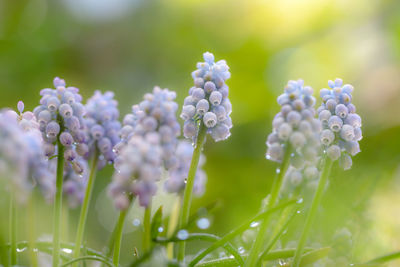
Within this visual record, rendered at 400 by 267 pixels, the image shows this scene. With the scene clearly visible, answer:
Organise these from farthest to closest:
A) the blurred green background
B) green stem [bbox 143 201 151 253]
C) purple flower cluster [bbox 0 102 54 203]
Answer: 1. the blurred green background
2. green stem [bbox 143 201 151 253]
3. purple flower cluster [bbox 0 102 54 203]

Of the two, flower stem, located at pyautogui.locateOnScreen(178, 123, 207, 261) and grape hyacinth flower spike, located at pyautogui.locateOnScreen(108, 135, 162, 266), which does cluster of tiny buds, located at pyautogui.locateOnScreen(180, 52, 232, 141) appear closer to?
flower stem, located at pyautogui.locateOnScreen(178, 123, 207, 261)

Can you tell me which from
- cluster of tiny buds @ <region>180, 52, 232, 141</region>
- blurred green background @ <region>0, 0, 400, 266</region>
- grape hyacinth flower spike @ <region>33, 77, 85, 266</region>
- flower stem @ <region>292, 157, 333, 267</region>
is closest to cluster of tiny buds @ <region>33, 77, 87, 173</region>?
grape hyacinth flower spike @ <region>33, 77, 85, 266</region>

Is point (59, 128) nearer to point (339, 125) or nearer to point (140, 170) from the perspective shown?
point (140, 170)

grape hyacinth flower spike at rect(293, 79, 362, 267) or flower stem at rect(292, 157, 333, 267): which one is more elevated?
grape hyacinth flower spike at rect(293, 79, 362, 267)

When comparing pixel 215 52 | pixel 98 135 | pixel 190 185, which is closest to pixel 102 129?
pixel 98 135

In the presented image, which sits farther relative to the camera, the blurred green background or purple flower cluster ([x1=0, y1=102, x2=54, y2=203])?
the blurred green background

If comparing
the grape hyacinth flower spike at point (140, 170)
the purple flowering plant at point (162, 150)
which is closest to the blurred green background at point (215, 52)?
the purple flowering plant at point (162, 150)
